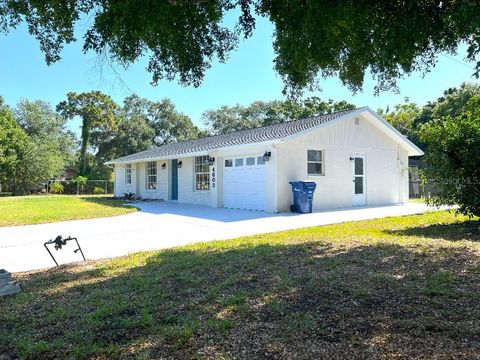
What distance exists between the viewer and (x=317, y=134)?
15.2 meters

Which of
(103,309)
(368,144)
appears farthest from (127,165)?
(103,309)

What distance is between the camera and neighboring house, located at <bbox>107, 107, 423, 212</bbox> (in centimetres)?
1430

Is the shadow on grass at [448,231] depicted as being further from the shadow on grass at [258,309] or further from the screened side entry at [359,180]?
the screened side entry at [359,180]

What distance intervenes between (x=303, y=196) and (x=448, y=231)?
6.12 metres

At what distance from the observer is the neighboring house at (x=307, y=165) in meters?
14.3

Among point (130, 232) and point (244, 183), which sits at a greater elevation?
point (244, 183)

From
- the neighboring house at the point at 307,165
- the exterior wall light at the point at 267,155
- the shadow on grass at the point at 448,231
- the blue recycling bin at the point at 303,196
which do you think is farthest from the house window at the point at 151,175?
the shadow on grass at the point at 448,231

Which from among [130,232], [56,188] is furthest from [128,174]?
[130,232]

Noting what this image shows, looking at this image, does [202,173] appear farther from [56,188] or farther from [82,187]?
[56,188]

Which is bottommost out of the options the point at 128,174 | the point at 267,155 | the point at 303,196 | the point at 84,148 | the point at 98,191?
the point at 303,196

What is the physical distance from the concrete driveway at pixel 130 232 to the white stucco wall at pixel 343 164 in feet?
6.69

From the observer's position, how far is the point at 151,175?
23.2 metres

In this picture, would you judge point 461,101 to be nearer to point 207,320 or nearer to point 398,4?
point 398,4

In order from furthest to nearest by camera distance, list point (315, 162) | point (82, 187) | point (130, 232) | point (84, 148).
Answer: point (84, 148) → point (82, 187) → point (315, 162) → point (130, 232)
